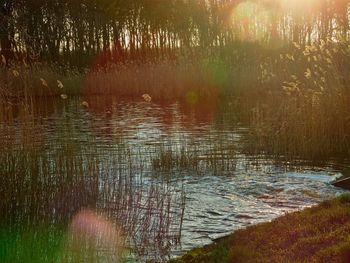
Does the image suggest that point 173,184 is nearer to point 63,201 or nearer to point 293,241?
point 63,201

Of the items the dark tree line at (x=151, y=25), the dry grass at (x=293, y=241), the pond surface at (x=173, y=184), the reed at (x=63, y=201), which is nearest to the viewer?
the dry grass at (x=293, y=241)

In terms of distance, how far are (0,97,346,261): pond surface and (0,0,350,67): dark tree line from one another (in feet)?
38.4

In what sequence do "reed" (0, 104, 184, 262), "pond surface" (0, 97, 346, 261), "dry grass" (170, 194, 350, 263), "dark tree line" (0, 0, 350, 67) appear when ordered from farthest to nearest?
1. "dark tree line" (0, 0, 350, 67)
2. "pond surface" (0, 97, 346, 261)
3. "reed" (0, 104, 184, 262)
4. "dry grass" (170, 194, 350, 263)

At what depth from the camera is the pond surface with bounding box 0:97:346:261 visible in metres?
6.36

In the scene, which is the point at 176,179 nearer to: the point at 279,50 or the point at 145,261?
the point at 145,261

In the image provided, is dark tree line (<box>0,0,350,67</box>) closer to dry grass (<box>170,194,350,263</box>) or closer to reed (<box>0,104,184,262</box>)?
reed (<box>0,104,184,262</box>)

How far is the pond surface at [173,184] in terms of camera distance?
636 cm

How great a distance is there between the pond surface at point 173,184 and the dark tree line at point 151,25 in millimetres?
11716

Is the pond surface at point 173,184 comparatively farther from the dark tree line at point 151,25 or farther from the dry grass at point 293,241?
the dark tree line at point 151,25

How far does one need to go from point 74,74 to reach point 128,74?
10.4 feet

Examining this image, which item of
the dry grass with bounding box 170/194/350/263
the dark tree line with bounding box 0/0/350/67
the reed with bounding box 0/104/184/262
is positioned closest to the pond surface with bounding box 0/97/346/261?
the reed with bounding box 0/104/184/262

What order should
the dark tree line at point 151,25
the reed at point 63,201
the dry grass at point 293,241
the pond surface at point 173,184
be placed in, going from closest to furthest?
the dry grass at point 293,241 → the reed at point 63,201 → the pond surface at point 173,184 → the dark tree line at point 151,25

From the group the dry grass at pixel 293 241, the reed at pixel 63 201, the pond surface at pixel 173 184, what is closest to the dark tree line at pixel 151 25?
the pond surface at pixel 173 184

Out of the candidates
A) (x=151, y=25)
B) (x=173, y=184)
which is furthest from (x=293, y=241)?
(x=151, y=25)
